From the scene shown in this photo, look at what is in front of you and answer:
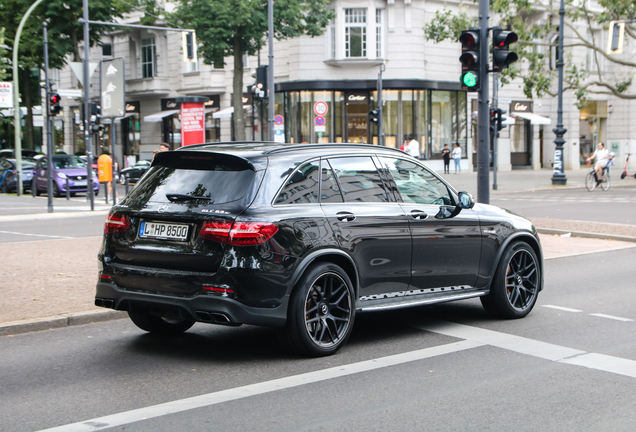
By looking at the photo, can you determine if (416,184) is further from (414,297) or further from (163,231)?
(163,231)

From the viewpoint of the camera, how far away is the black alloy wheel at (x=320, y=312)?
226 inches

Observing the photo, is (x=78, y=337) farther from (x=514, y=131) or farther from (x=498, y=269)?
(x=514, y=131)

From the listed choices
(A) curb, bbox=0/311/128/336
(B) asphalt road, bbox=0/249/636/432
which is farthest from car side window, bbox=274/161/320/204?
(A) curb, bbox=0/311/128/336

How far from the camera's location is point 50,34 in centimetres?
4200

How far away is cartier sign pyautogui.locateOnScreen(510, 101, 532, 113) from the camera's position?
4688 cm

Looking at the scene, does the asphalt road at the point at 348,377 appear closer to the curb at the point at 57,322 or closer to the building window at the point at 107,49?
the curb at the point at 57,322

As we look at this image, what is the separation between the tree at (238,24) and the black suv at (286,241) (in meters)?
28.2

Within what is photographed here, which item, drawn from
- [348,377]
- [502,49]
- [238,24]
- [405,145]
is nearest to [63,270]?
[348,377]

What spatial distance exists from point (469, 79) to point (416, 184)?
5782 millimetres

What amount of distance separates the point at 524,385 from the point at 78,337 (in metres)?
3.79

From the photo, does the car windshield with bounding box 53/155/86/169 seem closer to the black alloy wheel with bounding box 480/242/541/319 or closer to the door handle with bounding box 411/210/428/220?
the black alloy wheel with bounding box 480/242/541/319

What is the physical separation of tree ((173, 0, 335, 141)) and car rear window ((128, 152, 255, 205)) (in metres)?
28.4

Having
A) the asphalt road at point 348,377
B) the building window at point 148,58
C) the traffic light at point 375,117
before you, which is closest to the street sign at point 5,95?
the traffic light at point 375,117

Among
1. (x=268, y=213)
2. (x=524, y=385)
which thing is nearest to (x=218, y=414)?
(x=268, y=213)
